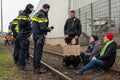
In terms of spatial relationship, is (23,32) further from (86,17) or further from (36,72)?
(86,17)

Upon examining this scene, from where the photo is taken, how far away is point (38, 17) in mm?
11297

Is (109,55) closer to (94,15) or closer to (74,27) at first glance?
(74,27)

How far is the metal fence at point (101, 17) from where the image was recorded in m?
18.0

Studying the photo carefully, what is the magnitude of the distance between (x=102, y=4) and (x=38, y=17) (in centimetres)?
919

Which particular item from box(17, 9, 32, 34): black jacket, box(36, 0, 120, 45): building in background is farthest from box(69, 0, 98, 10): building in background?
box(17, 9, 32, 34): black jacket

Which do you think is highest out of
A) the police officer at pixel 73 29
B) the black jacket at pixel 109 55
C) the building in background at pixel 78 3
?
the building in background at pixel 78 3

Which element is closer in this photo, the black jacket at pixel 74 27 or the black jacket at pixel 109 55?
the black jacket at pixel 109 55

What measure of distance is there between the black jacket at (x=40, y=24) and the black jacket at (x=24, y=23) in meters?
0.95

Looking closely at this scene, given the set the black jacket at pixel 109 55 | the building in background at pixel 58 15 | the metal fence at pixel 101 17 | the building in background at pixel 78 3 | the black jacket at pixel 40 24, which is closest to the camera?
the black jacket at pixel 109 55

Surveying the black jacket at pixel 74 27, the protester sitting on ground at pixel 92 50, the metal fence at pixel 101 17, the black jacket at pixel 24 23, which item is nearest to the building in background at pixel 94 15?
the metal fence at pixel 101 17

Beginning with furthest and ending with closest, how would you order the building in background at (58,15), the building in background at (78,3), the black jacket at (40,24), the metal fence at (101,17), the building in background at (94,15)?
the building in background at (58,15) → the building in background at (78,3) → the building in background at (94,15) → the metal fence at (101,17) → the black jacket at (40,24)

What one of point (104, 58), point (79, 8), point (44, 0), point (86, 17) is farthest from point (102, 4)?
point (44, 0)

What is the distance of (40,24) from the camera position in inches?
443

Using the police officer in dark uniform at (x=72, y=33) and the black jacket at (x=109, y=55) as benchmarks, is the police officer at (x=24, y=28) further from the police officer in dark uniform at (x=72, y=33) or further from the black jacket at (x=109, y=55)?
the black jacket at (x=109, y=55)
